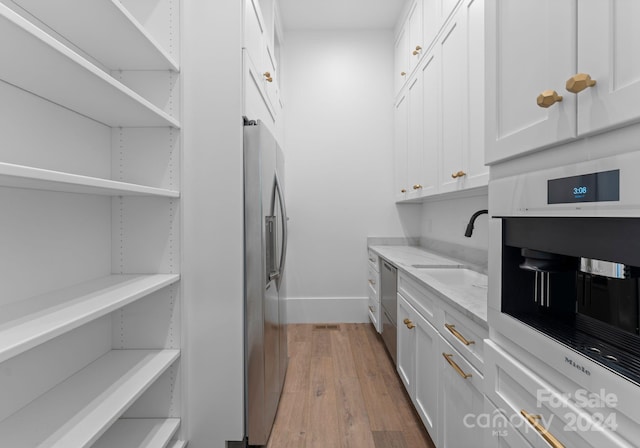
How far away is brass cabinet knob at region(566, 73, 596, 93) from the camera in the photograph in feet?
1.88

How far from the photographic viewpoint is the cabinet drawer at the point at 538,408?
1.88 ft

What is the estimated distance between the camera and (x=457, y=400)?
4.18ft

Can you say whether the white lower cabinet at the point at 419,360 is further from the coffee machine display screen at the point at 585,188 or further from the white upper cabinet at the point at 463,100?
the coffee machine display screen at the point at 585,188

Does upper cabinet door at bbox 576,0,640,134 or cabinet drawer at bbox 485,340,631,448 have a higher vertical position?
upper cabinet door at bbox 576,0,640,134

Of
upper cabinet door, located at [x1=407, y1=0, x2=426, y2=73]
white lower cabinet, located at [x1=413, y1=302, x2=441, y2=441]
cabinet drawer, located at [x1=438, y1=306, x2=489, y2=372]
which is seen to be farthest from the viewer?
upper cabinet door, located at [x1=407, y1=0, x2=426, y2=73]

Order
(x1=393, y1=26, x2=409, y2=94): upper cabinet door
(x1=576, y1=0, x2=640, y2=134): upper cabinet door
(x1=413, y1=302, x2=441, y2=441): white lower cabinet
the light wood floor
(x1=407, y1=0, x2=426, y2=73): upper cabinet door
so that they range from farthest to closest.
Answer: (x1=393, y1=26, x2=409, y2=94): upper cabinet door
(x1=407, y1=0, x2=426, y2=73): upper cabinet door
the light wood floor
(x1=413, y1=302, x2=441, y2=441): white lower cabinet
(x1=576, y1=0, x2=640, y2=134): upper cabinet door

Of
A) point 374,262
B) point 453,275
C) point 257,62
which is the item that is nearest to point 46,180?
point 257,62

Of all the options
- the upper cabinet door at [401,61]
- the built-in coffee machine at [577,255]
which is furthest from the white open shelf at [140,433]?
the upper cabinet door at [401,61]

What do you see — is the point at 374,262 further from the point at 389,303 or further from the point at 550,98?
the point at 550,98

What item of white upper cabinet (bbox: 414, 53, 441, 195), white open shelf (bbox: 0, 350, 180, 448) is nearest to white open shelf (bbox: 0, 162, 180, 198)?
white open shelf (bbox: 0, 350, 180, 448)

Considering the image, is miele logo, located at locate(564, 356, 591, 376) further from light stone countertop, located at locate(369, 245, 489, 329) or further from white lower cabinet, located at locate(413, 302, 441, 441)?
white lower cabinet, located at locate(413, 302, 441, 441)

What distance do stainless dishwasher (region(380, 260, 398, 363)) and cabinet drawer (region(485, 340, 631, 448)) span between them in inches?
56.7

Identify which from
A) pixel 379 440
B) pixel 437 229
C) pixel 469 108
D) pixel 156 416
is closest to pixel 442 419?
pixel 379 440

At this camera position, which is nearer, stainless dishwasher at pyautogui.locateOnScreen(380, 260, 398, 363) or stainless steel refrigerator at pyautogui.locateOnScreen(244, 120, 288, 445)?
stainless steel refrigerator at pyautogui.locateOnScreen(244, 120, 288, 445)
